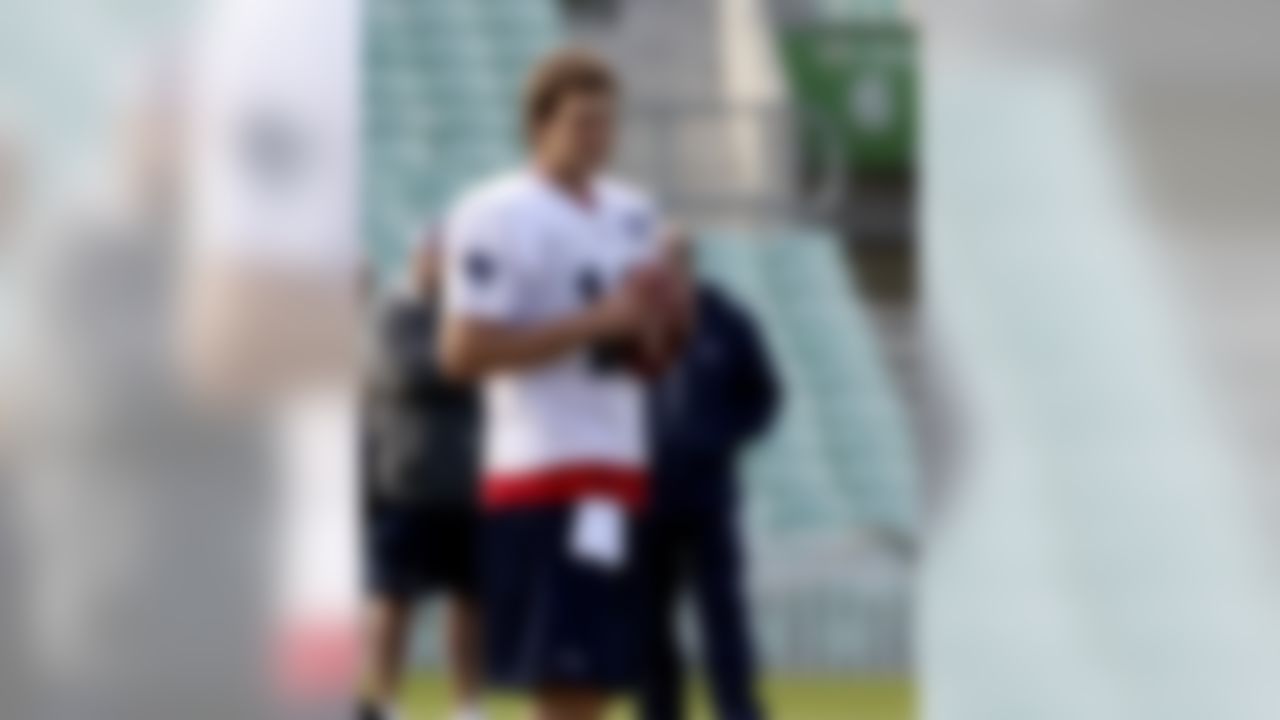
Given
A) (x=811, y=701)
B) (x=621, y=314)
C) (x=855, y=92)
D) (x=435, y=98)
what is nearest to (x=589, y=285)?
(x=621, y=314)

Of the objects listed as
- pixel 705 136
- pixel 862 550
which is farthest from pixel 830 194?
pixel 862 550

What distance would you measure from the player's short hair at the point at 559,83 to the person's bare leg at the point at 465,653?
100 cm

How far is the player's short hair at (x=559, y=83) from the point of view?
3.19 meters

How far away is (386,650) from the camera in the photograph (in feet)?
13.6

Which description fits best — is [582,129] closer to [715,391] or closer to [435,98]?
[715,391]

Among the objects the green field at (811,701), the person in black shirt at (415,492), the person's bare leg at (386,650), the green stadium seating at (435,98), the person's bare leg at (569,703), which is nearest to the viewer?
the person's bare leg at (569,703)

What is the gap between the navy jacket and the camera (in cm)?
409

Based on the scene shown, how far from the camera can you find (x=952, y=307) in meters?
1.71

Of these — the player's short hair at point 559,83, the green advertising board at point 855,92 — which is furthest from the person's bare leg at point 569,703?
the green advertising board at point 855,92

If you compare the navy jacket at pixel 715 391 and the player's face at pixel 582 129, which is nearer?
the player's face at pixel 582 129

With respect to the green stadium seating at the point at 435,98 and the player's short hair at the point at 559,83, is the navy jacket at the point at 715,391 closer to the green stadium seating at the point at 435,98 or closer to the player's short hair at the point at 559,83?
the player's short hair at the point at 559,83

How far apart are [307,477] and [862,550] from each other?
715cm

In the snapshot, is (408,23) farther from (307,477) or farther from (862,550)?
(307,477)

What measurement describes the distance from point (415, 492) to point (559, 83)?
91cm
